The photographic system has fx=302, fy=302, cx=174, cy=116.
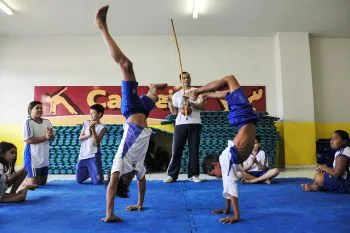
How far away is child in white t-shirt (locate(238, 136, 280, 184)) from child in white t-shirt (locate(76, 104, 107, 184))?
7.30ft

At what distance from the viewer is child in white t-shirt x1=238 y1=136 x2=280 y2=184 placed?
4527mm

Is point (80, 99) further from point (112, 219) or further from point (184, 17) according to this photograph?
point (112, 219)

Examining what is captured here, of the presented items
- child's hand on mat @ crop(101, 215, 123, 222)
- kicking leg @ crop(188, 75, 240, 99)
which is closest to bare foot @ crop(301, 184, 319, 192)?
kicking leg @ crop(188, 75, 240, 99)

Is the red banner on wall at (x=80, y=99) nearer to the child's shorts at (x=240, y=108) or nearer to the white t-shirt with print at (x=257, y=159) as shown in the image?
the white t-shirt with print at (x=257, y=159)

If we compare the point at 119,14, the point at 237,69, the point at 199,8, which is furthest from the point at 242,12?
the point at 119,14

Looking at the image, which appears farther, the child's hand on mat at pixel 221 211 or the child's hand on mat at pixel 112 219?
the child's hand on mat at pixel 221 211

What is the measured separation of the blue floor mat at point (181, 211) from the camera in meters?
2.37

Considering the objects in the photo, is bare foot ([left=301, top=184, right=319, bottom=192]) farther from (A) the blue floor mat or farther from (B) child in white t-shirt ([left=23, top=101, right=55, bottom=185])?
(B) child in white t-shirt ([left=23, top=101, right=55, bottom=185])

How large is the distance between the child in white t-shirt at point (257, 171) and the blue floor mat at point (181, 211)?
1.05 ft

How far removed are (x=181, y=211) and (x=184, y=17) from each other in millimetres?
4860

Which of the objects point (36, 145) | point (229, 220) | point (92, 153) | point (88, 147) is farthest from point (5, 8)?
point (229, 220)

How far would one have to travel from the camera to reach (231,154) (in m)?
2.66

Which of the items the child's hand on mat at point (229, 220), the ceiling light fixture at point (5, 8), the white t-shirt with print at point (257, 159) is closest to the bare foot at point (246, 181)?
the white t-shirt with print at point (257, 159)

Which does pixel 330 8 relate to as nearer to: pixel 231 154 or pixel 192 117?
pixel 192 117
